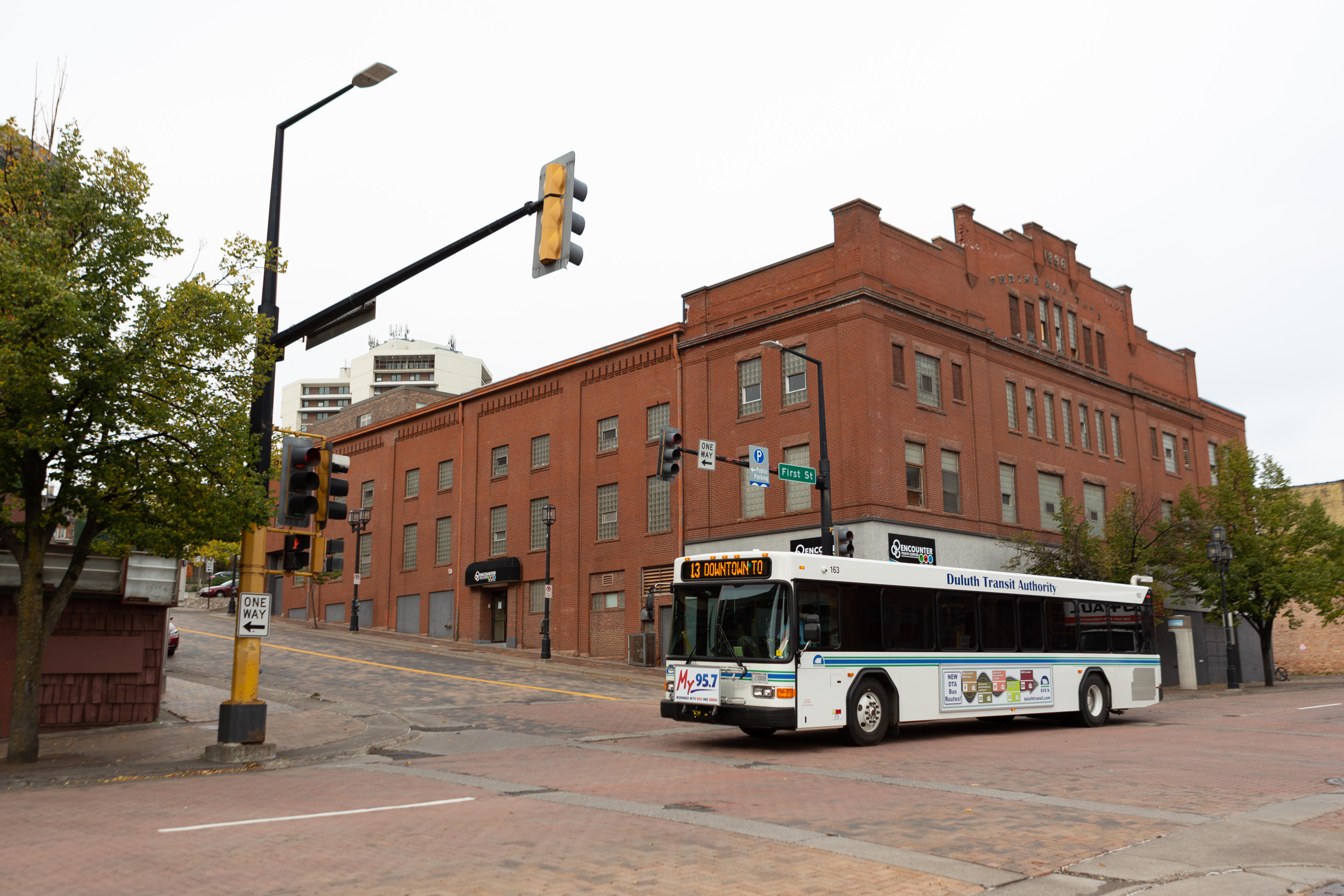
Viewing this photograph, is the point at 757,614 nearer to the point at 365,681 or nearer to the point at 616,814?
the point at 616,814

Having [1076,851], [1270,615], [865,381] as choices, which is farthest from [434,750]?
[1270,615]

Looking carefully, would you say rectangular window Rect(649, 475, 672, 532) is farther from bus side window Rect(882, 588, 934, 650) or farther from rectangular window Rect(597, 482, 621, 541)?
bus side window Rect(882, 588, 934, 650)

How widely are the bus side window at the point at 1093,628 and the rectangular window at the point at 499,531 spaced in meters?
29.0

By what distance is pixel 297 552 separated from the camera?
45.1 feet

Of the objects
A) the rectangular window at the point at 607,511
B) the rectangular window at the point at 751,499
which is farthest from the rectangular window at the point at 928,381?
the rectangular window at the point at 607,511

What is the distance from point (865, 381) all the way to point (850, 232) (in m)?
5.04

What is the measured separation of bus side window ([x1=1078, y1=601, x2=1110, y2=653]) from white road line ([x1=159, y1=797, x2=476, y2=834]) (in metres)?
14.5

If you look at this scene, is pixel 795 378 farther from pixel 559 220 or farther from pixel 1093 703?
pixel 559 220

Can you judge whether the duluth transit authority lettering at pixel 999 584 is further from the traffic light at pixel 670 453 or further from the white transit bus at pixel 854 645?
the traffic light at pixel 670 453

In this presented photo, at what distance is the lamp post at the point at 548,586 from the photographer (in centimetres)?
3734

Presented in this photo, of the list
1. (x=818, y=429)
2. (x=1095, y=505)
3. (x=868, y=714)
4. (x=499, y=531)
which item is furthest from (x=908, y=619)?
(x=499, y=531)

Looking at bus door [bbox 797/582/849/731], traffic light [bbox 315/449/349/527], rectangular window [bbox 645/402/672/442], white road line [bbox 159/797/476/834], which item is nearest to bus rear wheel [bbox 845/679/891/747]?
bus door [bbox 797/582/849/731]

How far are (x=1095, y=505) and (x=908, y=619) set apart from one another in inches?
1068

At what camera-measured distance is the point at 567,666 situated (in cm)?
3591
